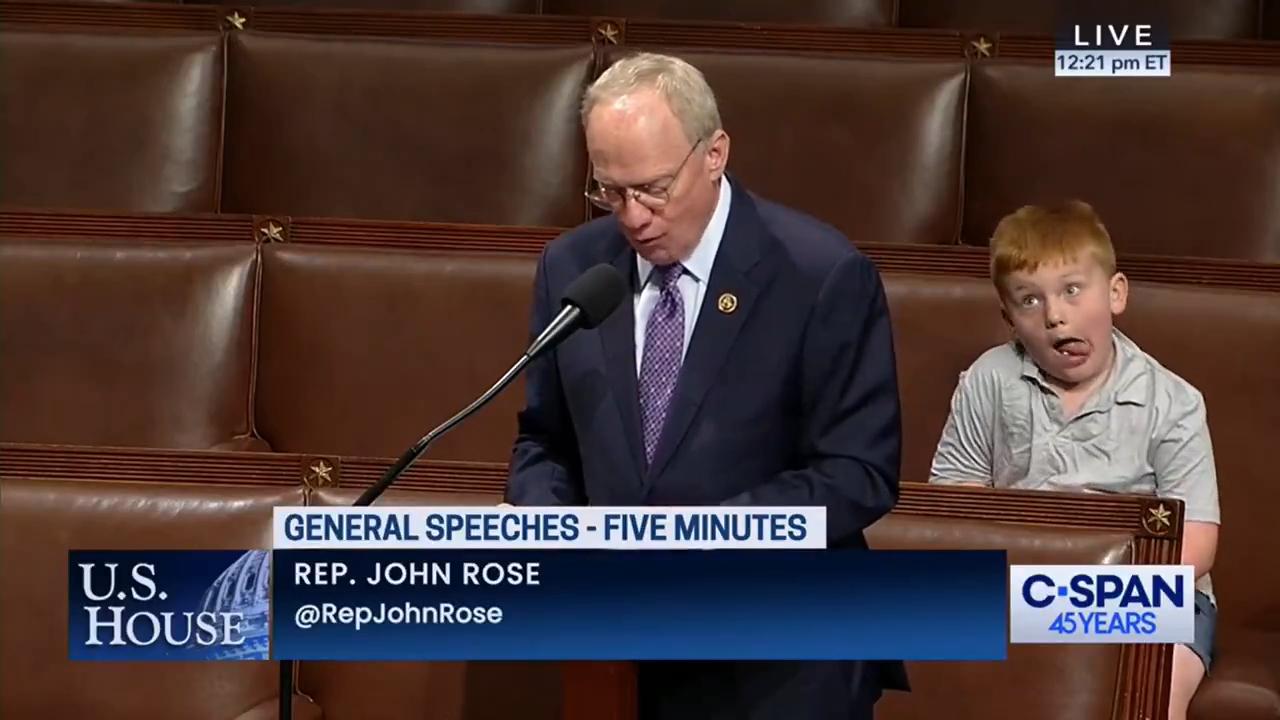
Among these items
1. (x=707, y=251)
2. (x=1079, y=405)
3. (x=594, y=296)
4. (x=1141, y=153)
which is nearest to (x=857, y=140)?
(x=1141, y=153)

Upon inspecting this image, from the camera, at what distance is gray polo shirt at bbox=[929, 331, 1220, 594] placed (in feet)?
2.54

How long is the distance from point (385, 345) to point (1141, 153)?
41 cm

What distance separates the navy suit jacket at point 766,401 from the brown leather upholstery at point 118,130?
461mm

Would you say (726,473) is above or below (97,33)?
below

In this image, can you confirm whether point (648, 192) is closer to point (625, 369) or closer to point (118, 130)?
point (625, 369)

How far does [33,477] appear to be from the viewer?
712 millimetres

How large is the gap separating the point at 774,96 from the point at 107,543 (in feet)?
1.50

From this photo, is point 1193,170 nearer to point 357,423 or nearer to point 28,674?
point 357,423

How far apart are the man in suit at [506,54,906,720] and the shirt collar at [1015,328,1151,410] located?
198 millimetres

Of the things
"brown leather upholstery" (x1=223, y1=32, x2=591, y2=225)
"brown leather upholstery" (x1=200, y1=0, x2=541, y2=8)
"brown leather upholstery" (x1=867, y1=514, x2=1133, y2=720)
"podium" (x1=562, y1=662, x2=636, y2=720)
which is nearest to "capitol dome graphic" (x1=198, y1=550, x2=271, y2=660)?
"podium" (x1=562, y1=662, x2=636, y2=720)

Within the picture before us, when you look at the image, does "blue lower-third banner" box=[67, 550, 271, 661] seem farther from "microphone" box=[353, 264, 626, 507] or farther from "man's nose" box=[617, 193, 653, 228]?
"man's nose" box=[617, 193, 653, 228]

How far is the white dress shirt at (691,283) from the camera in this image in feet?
2.06

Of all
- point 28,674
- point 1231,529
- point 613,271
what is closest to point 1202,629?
point 1231,529

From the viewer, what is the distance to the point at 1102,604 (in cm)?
56
